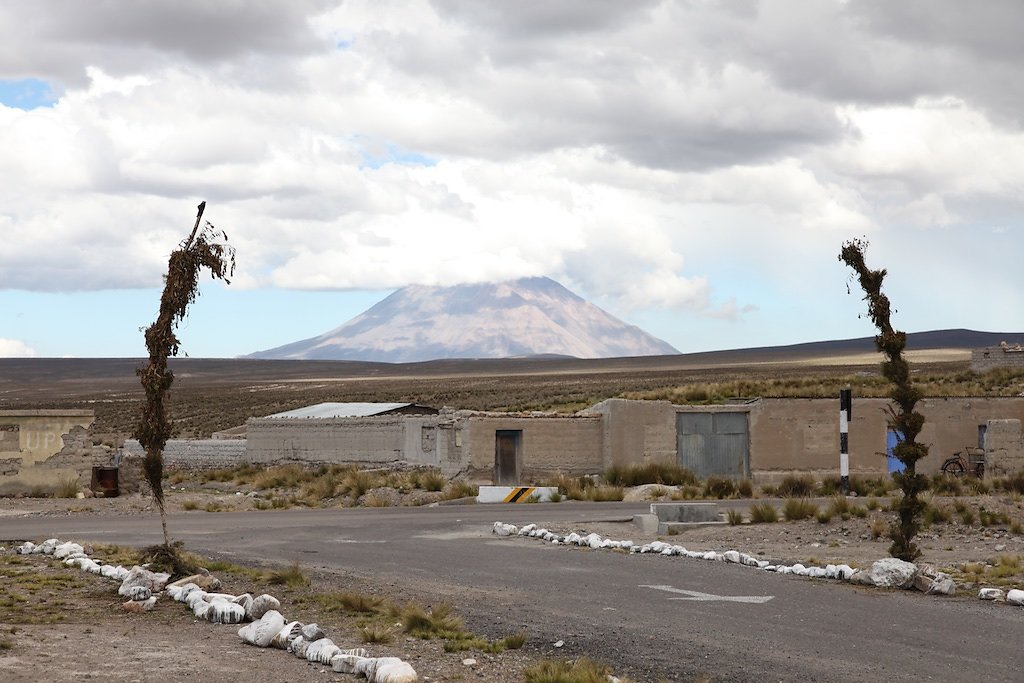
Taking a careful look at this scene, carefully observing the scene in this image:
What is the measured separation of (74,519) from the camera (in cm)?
2642

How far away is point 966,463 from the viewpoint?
38.5m

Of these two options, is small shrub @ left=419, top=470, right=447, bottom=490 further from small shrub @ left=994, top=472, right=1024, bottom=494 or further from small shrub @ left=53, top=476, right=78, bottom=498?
small shrub @ left=994, top=472, right=1024, bottom=494

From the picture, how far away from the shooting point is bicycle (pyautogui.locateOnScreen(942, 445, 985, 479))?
37750mm

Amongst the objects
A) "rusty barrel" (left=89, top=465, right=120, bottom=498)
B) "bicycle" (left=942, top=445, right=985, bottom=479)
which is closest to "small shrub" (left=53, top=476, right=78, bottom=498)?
"rusty barrel" (left=89, top=465, right=120, bottom=498)

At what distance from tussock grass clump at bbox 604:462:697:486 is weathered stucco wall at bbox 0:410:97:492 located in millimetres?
14590

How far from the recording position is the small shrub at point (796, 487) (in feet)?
112

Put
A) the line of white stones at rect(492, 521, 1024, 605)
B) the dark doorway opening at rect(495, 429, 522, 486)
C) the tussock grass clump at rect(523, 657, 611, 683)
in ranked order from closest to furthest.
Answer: the tussock grass clump at rect(523, 657, 611, 683), the line of white stones at rect(492, 521, 1024, 605), the dark doorway opening at rect(495, 429, 522, 486)

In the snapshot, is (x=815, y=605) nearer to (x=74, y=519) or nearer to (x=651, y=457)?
(x=74, y=519)

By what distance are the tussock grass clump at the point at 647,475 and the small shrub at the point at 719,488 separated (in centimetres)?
220

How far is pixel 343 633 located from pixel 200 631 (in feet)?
5.07

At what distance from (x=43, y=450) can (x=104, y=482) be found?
1.89 m

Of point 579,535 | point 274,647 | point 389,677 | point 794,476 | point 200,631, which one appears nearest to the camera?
point 389,677

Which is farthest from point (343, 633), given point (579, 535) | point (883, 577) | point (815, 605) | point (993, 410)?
point (993, 410)

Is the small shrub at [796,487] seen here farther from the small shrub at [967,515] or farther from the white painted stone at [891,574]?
the white painted stone at [891,574]
